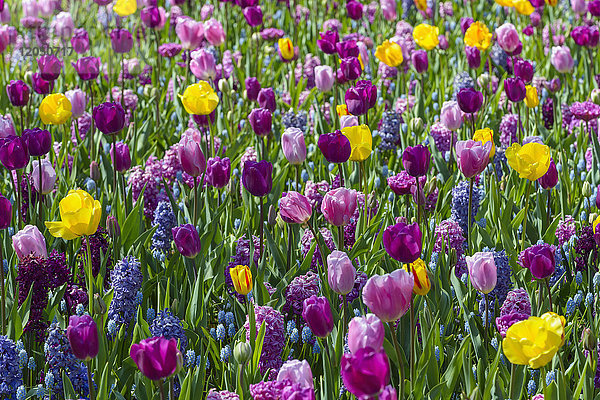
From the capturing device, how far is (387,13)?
6008 mm

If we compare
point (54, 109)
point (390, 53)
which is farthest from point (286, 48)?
point (54, 109)

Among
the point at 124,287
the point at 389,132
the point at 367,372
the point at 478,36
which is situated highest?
the point at 367,372

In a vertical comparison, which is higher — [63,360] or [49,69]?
[49,69]

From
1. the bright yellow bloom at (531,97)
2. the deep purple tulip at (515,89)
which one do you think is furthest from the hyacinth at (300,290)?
the bright yellow bloom at (531,97)

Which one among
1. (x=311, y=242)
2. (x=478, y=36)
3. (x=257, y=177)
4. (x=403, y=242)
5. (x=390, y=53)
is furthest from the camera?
(x=478, y=36)

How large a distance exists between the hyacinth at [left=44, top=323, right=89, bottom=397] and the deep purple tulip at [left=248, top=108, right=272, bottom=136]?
4.89ft

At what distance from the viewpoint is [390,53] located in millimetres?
4434

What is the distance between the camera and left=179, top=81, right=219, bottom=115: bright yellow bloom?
3482 mm

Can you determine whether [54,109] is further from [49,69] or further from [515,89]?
[515,89]

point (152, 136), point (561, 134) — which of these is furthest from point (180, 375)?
point (561, 134)

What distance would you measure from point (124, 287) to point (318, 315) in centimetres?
77

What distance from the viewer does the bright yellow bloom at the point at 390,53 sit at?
14.5ft

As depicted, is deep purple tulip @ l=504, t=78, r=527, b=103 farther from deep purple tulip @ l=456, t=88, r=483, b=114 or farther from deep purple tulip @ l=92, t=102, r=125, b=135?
deep purple tulip @ l=92, t=102, r=125, b=135

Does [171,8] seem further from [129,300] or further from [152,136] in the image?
[129,300]
